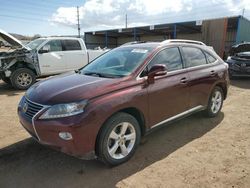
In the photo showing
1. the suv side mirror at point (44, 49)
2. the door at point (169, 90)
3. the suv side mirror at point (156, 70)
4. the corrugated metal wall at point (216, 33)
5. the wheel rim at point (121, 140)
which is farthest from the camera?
the corrugated metal wall at point (216, 33)

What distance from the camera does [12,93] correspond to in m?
8.34

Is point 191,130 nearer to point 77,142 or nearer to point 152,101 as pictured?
point 152,101

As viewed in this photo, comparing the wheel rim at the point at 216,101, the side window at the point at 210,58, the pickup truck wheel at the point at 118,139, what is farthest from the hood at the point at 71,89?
the wheel rim at the point at 216,101

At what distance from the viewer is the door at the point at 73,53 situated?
9828mm

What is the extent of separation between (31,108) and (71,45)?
707 cm

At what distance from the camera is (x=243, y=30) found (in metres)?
18.7

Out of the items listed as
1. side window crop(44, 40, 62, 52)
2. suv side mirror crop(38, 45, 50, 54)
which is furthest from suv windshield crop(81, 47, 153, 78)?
side window crop(44, 40, 62, 52)

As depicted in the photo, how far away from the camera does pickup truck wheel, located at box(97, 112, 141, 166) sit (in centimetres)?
320

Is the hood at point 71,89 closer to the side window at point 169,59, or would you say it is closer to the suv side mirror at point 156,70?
the suv side mirror at point 156,70

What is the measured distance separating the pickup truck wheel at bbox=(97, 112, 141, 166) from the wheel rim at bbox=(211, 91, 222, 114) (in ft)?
8.02

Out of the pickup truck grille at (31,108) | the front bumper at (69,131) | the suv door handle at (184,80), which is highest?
the suv door handle at (184,80)

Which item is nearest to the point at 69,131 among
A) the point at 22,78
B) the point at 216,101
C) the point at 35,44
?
the point at 216,101

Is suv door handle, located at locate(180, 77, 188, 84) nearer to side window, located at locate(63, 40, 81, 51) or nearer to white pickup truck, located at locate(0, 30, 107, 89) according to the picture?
white pickup truck, located at locate(0, 30, 107, 89)

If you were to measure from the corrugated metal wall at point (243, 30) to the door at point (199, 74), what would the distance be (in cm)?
1443
